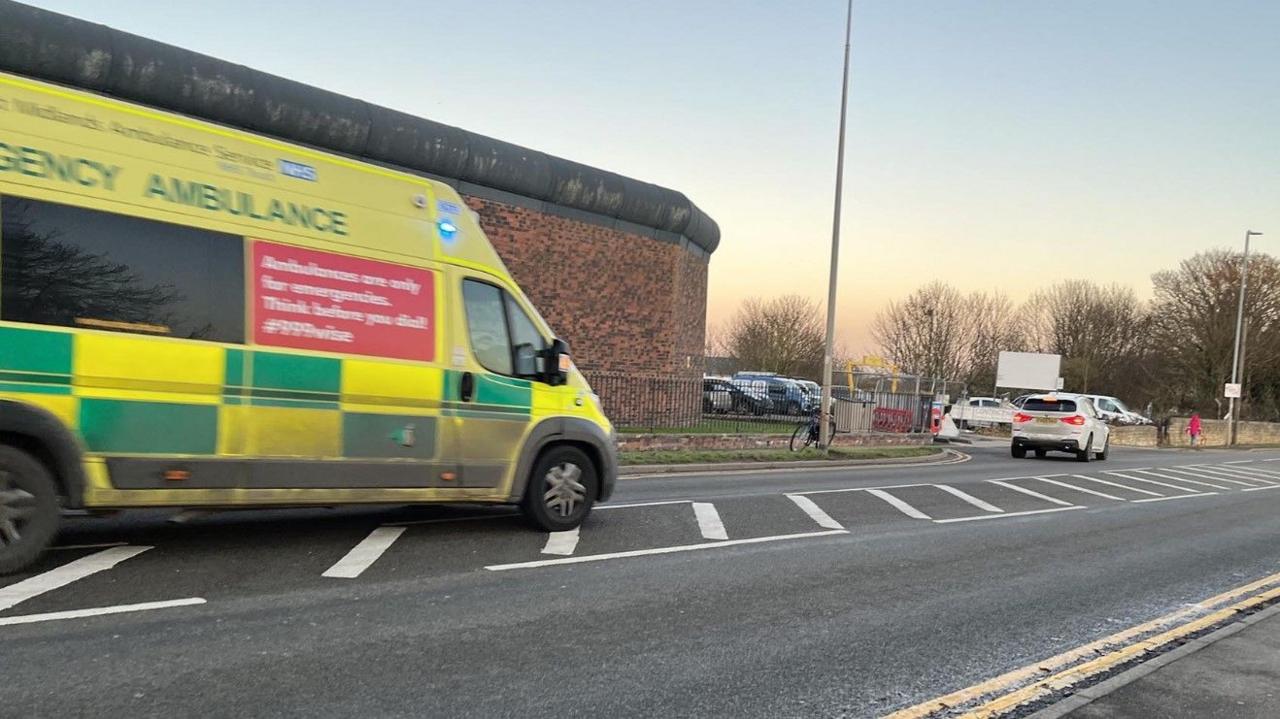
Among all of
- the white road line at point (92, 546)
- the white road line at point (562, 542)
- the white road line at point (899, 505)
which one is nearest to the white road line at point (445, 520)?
the white road line at point (562, 542)

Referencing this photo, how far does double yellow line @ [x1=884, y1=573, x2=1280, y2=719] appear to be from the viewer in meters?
4.25

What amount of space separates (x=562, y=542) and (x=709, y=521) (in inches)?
84.6

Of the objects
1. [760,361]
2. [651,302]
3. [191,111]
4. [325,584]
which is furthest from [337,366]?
[760,361]

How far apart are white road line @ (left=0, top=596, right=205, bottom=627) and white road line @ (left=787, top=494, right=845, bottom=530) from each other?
20.5ft

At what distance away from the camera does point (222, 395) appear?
6293mm

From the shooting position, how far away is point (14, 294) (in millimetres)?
5496

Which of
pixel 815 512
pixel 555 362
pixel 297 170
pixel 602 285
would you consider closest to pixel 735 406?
pixel 602 285

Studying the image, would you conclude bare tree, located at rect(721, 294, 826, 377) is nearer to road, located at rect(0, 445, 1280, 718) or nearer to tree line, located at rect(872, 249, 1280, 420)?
tree line, located at rect(872, 249, 1280, 420)

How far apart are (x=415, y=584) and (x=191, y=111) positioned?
1329 centimetres

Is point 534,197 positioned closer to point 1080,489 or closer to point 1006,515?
point 1080,489

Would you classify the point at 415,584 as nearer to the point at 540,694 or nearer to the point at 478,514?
the point at 540,694

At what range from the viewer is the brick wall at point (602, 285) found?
2069 cm

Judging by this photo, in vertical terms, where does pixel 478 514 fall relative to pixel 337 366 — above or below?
below

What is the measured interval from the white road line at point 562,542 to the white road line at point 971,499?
20.3 feet
